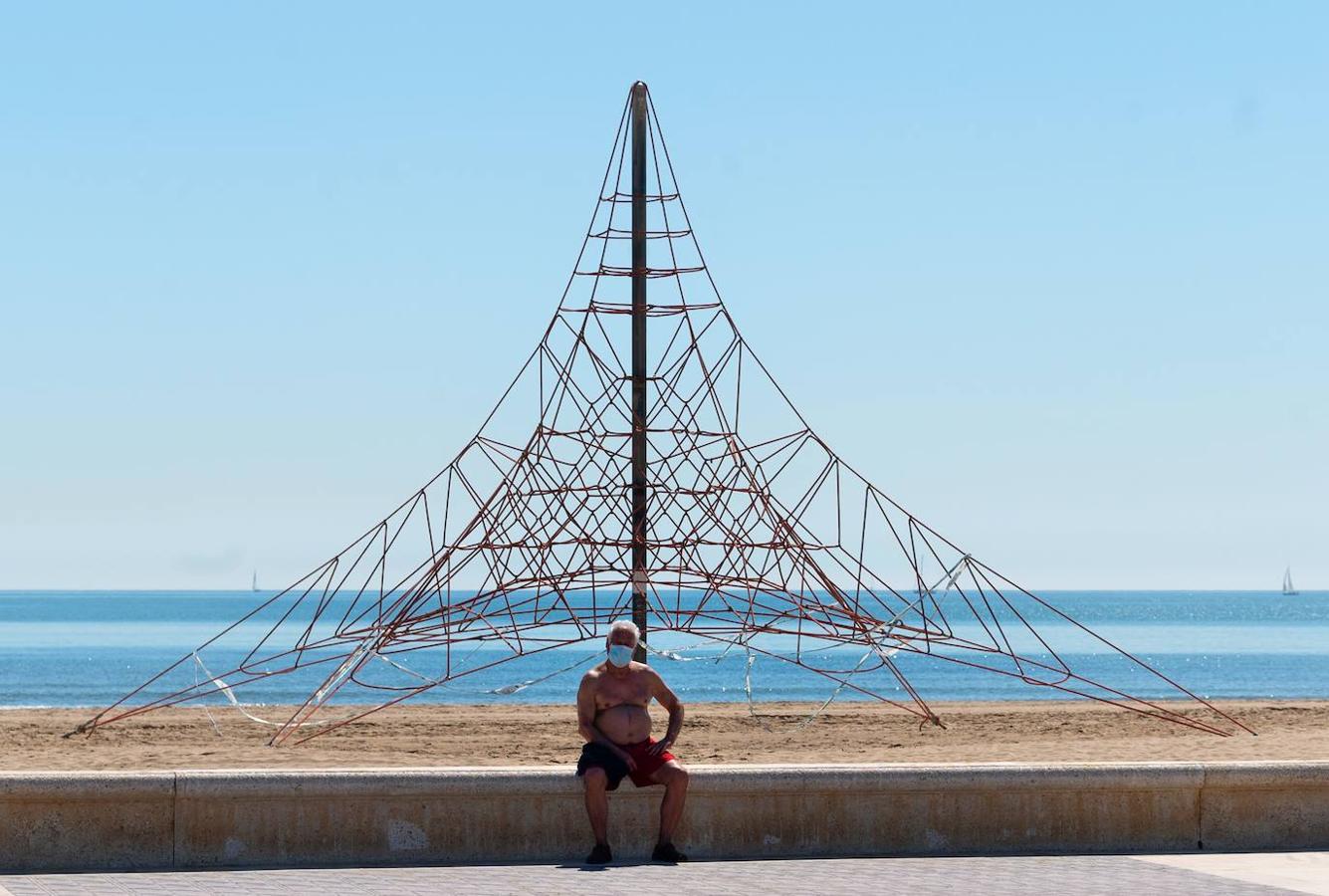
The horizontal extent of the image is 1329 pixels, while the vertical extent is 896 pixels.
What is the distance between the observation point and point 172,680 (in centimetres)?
5716

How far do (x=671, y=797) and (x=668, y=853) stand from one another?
0.30 m

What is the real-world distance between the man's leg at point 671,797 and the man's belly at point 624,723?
28 cm

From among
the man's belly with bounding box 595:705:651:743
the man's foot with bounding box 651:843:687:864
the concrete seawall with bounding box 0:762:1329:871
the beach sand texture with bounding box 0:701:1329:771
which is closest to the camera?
the concrete seawall with bounding box 0:762:1329:871

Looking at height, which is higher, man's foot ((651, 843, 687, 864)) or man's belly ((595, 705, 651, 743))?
man's belly ((595, 705, 651, 743))

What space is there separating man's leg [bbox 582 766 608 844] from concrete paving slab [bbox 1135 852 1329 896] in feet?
9.38

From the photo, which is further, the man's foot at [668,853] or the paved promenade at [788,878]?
the man's foot at [668,853]

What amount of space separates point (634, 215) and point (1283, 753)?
747 centimetres

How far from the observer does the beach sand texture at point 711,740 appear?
1659 cm

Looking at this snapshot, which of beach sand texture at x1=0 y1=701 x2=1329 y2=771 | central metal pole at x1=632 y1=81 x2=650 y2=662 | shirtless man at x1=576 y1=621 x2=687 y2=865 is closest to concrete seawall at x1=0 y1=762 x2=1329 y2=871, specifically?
shirtless man at x1=576 y1=621 x2=687 y2=865

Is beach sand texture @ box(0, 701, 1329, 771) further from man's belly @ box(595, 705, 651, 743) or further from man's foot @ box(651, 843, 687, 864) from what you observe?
man's foot @ box(651, 843, 687, 864)

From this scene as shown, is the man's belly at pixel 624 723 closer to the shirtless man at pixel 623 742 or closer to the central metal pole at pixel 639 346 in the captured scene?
the shirtless man at pixel 623 742

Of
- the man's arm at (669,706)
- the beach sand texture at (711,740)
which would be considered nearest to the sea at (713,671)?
the beach sand texture at (711,740)

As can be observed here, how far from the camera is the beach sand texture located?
16.6 m

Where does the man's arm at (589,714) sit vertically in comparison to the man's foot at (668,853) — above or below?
above
